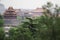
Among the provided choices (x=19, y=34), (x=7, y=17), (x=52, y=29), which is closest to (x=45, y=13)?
(x=52, y=29)

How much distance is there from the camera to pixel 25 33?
11.1 ft

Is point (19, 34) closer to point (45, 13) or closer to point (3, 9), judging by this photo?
point (45, 13)

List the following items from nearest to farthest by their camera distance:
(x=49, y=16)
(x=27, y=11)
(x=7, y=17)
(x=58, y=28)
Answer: (x=58, y=28) → (x=49, y=16) → (x=7, y=17) → (x=27, y=11)

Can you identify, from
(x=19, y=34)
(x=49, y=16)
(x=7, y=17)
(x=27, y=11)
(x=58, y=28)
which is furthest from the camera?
(x=27, y=11)

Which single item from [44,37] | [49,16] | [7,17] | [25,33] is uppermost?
[49,16]

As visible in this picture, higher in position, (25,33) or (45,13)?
(45,13)

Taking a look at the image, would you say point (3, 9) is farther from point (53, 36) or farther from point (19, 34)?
point (53, 36)

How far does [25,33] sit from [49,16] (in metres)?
1.32

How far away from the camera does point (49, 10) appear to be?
2.22 m

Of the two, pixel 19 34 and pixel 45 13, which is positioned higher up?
pixel 45 13

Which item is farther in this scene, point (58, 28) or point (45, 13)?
point (45, 13)

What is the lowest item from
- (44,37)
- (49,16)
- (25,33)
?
(25,33)

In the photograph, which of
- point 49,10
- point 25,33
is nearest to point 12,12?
point 25,33

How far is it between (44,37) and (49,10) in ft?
1.19
